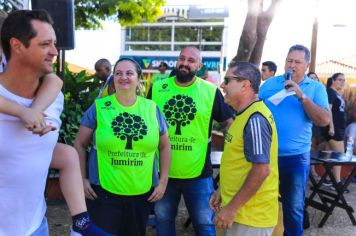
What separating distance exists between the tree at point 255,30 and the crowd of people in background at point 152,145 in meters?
5.00

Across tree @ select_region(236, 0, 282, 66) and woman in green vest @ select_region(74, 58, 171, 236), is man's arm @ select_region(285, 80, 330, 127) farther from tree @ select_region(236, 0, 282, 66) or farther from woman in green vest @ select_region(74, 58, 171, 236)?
tree @ select_region(236, 0, 282, 66)

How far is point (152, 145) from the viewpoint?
284 cm

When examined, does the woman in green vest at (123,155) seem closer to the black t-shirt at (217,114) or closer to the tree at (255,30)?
the black t-shirt at (217,114)

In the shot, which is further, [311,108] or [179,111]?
[311,108]

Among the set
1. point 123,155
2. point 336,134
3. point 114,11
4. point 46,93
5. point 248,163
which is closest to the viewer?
point 46,93

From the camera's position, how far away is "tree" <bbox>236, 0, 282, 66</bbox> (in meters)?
8.92

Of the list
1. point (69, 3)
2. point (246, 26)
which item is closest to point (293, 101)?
point (69, 3)

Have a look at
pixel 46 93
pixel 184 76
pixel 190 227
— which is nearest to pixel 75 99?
pixel 190 227

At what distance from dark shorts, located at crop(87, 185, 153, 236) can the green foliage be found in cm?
312

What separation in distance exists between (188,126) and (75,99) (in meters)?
3.76

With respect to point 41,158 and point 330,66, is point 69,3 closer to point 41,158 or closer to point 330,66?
point 41,158

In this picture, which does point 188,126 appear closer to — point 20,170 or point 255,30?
point 20,170

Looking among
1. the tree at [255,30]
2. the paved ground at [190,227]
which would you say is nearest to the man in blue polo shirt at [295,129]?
the paved ground at [190,227]

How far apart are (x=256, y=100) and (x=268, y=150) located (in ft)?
1.12
